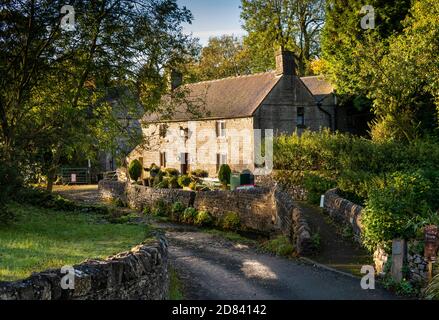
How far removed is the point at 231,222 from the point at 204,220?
5.52 ft

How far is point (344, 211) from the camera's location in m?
19.0

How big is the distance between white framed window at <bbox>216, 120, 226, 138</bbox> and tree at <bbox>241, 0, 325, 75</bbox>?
14952 mm

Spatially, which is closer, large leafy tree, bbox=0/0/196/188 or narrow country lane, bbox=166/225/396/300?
narrow country lane, bbox=166/225/396/300

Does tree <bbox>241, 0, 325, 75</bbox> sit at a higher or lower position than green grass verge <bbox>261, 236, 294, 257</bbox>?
higher

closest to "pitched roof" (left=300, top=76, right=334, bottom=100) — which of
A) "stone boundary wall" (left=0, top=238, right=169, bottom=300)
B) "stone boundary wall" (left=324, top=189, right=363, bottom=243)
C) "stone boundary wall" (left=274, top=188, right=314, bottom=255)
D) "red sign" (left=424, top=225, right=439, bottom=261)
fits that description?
"stone boundary wall" (left=324, top=189, right=363, bottom=243)

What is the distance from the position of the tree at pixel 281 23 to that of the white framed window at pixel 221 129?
14952 mm

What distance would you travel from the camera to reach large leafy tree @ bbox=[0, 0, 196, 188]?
17.3 metres

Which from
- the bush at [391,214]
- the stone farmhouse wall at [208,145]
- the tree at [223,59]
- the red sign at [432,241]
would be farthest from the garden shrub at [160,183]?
the tree at [223,59]

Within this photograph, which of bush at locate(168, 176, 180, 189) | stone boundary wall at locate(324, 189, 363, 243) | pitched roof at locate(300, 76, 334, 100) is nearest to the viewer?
stone boundary wall at locate(324, 189, 363, 243)

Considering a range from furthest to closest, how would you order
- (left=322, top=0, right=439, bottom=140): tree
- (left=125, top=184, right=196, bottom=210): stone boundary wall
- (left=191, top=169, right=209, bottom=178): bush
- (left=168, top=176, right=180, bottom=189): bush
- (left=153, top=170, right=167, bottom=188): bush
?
(left=191, top=169, right=209, bottom=178): bush, (left=153, top=170, right=167, bottom=188): bush, (left=168, top=176, right=180, bottom=189): bush, (left=322, top=0, right=439, bottom=140): tree, (left=125, top=184, right=196, bottom=210): stone boundary wall

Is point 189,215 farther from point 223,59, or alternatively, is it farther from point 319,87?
point 223,59

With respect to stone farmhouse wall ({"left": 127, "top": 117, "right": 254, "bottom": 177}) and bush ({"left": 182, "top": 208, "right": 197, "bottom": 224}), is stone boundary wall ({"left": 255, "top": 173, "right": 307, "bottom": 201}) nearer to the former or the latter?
bush ({"left": 182, "top": 208, "right": 197, "bottom": 224})
